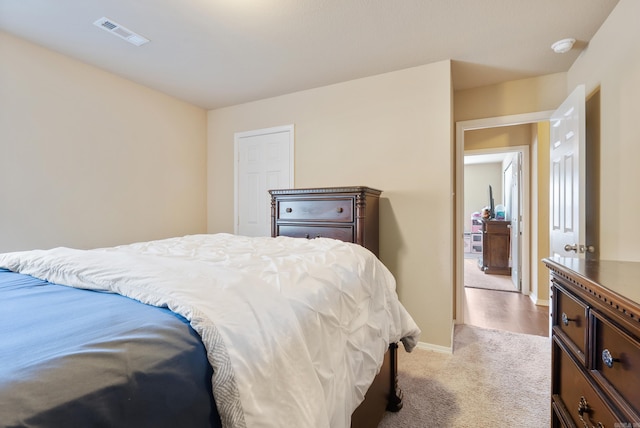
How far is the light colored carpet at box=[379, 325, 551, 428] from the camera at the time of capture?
1.72m

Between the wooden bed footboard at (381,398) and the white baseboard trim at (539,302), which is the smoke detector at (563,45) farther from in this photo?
the white baseboard trim at (539,302)

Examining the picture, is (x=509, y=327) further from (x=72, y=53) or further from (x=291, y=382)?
(x=72, y=53)

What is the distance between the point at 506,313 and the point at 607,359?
311 cm

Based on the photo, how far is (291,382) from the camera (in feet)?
2.50

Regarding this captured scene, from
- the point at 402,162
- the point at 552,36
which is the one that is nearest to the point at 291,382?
the point at 402,162

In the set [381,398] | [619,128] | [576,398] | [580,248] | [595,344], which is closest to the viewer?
[595,344]

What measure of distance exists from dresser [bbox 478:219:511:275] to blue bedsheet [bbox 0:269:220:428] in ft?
20.0

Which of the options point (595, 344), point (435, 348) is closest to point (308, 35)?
point (595, 344)

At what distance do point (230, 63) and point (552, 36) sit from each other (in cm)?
254

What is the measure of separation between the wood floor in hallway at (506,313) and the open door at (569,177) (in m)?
1.01

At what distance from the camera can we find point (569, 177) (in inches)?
87.5

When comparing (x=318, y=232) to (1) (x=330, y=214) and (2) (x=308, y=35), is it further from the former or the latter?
(2) (x=308, y=35)

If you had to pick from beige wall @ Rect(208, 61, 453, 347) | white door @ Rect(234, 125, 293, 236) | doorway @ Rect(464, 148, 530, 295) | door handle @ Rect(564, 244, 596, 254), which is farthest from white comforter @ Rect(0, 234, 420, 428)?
doorway @ Rect(464, 148, 530, 295)

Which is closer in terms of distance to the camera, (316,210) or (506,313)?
(316,210)
